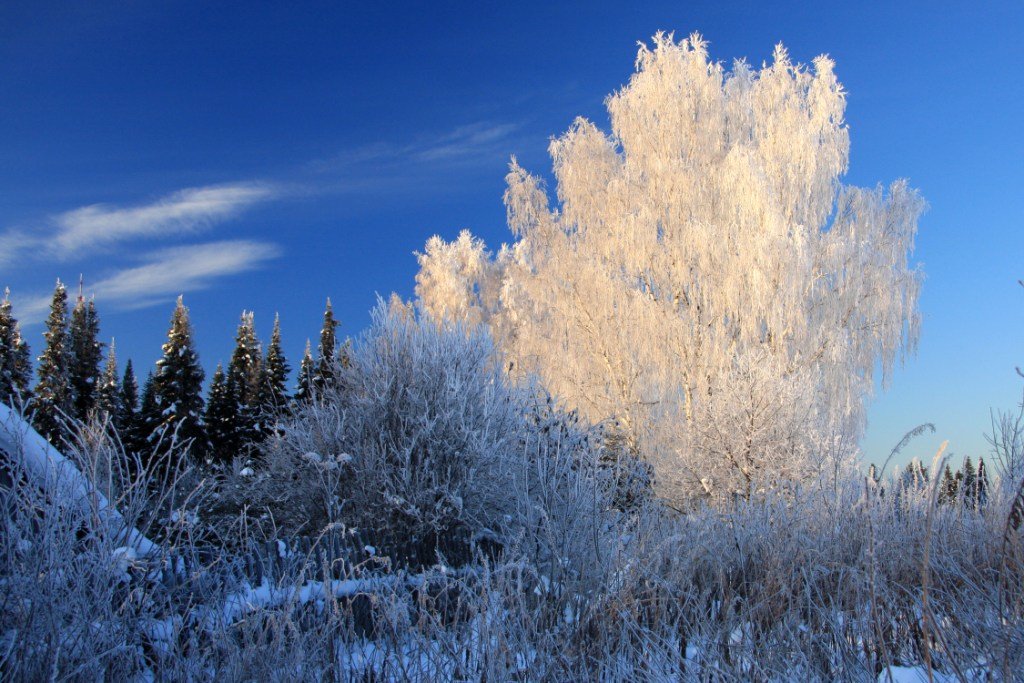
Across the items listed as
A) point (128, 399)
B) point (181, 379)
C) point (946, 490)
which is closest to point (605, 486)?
point (946, 490)

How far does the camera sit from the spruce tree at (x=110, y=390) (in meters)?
28.6

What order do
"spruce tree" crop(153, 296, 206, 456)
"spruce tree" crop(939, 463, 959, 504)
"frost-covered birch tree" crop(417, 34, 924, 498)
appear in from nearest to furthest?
1. "spruce tree" crop(939, 463, 959, 504)
2. "frost-covered birch tree" crop(417, 34, 924, 498)
3. "spruce tree" crop(153, 296, 206, 456)

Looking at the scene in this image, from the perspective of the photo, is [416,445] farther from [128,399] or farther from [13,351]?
[128,399]

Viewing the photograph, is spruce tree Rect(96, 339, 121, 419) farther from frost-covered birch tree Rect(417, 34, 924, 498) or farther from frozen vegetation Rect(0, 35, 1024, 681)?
frost-covered birch tree Rect(417, 34, 924, 498)

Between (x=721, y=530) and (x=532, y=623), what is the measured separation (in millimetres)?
3861

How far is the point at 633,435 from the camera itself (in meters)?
15.3

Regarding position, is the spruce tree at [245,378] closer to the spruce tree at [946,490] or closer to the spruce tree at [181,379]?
the spruce tree at [181,379]

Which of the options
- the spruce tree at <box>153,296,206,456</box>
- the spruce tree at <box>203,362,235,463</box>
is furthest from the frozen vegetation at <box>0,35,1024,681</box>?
the spruce tree at <box>203,362,235,463</box>

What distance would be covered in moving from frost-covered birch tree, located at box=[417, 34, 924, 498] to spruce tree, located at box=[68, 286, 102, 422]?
19.9 metres

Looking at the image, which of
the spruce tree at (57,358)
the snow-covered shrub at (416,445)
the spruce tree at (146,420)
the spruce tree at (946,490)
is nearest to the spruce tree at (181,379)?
the spruce tree at (146,420)

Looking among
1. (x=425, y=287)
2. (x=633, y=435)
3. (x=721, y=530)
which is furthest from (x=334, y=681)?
(x=425, y=287)

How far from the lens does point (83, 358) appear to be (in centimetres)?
2922

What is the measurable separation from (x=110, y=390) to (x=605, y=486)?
93.8ft

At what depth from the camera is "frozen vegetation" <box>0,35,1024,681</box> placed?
416cm
